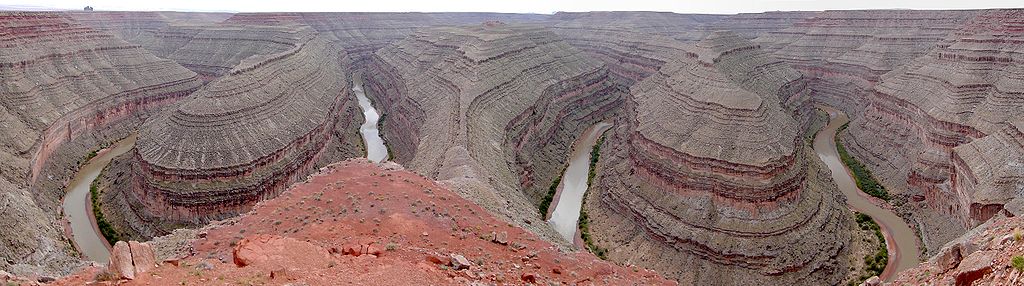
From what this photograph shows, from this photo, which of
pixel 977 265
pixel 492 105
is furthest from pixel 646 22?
→ pixel 977 265

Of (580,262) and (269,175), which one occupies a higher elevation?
(580,262)

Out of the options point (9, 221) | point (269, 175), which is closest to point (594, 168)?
point (269, 175)

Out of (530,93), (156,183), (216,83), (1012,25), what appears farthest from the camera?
(530,93)

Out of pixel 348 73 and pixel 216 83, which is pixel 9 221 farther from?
pixel 348 73

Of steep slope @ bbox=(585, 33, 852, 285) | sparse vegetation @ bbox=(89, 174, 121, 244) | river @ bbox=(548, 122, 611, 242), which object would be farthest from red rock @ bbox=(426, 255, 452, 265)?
sparse vegetation @ bbox=(89, 174, 121, 244)

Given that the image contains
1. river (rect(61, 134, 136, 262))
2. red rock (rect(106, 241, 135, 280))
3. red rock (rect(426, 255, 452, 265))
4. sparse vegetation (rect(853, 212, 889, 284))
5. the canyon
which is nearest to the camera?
red rock (rect(106, 241, 135, 280))

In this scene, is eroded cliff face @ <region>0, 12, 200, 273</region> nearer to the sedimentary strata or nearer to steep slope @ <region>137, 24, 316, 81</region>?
steep slope @ <region>137, 24, 316, 81</region>

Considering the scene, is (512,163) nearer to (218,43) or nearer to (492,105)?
(492,105)
